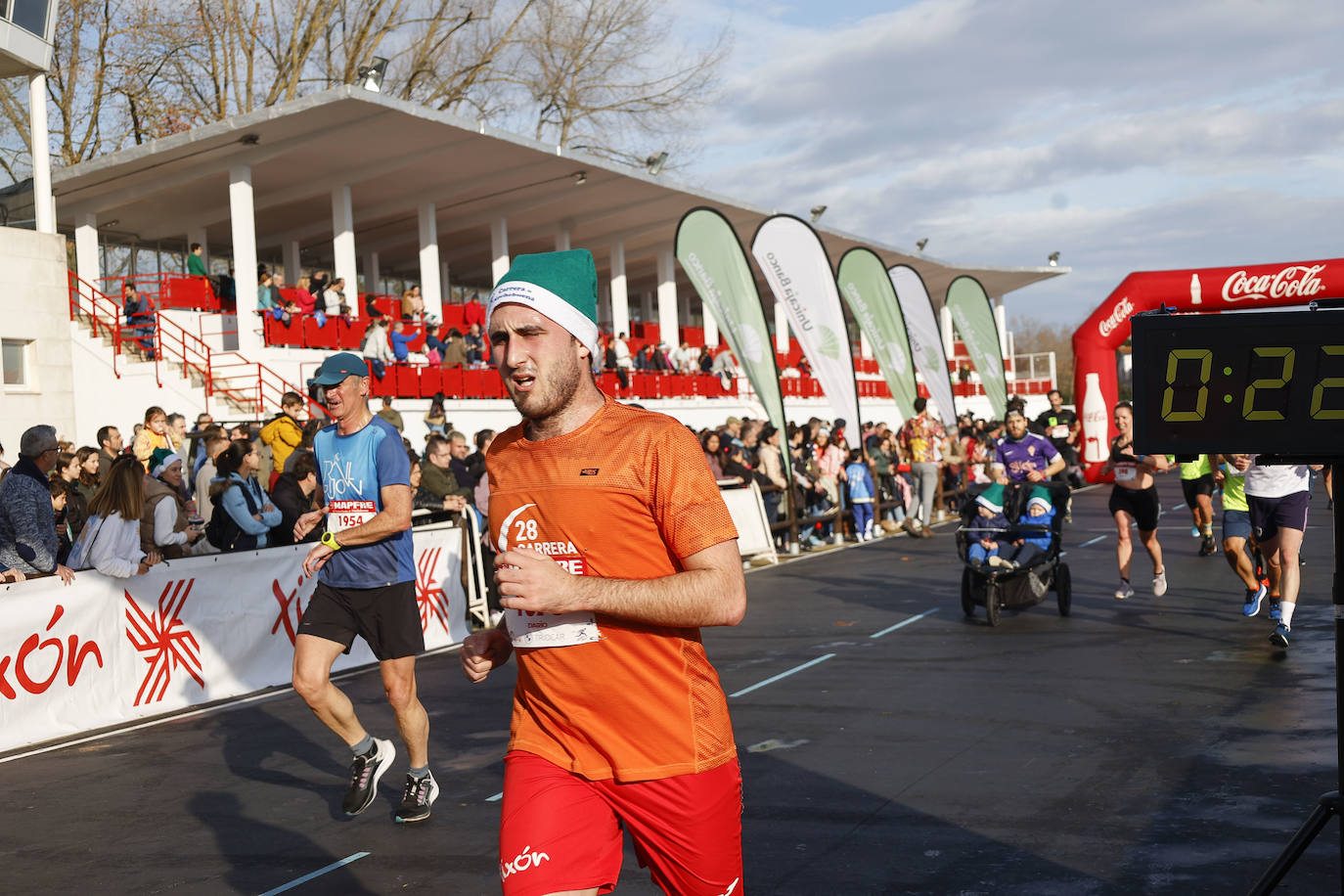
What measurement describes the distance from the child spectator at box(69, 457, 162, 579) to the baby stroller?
6597 mm

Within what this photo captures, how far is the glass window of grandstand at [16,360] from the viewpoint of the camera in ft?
62.5

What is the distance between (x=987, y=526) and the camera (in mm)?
11969

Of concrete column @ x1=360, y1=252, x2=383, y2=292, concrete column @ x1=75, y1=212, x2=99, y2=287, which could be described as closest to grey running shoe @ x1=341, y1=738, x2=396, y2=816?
concrete column @ x1=75, y1=212, x2=99, y2=287

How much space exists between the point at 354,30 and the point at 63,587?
31.7 meters

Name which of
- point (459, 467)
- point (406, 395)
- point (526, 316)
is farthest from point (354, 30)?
point (526, 316)

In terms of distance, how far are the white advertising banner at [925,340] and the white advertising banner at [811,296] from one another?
6549 mm

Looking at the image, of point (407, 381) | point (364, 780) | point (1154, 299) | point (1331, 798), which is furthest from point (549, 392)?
point (1154, 299)

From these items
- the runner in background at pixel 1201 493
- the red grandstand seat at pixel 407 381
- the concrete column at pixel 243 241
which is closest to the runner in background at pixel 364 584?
the runner in background at pixel 1201 493

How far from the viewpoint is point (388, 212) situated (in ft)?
104

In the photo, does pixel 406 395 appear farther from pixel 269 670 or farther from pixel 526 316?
pixel 526 316

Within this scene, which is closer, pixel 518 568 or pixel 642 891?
pixel 518 568

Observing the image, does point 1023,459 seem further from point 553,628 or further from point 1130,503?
point 553,628

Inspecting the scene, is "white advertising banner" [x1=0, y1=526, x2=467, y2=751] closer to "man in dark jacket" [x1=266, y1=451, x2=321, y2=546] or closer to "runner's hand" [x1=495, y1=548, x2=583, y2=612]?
"man in dark jacket" [x1=266, y1=451, x2=321, y2=546]

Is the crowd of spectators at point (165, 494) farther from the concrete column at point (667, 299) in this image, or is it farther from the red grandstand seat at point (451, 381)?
the concrete column at point (667, 299)
